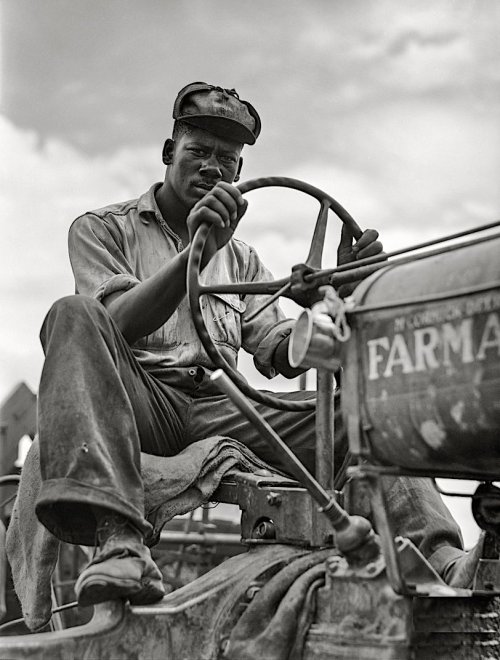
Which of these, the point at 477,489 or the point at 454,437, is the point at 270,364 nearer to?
the point at 477,489

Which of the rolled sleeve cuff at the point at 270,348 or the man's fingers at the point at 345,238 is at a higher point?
the man's fingers at the point at 345,238

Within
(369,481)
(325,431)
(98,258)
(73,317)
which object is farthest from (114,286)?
(369,481)

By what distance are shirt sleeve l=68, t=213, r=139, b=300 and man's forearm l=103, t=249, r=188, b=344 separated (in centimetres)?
7

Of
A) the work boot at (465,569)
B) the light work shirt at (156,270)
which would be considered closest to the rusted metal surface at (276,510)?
the work boot at (465,569)

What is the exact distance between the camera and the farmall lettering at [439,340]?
1748mm

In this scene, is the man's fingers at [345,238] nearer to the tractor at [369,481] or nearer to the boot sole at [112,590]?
the tractor at [369,481]

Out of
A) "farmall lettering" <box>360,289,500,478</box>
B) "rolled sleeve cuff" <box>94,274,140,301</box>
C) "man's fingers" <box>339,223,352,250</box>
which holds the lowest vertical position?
"farmall lettering" <box>360,289,500,478</box>

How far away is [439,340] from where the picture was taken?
5.97 ft

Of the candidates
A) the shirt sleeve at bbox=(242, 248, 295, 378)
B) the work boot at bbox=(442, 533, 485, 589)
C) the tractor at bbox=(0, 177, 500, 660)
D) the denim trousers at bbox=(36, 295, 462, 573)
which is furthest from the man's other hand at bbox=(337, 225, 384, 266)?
the work boot at bbox=(442, 533, 485, 589)

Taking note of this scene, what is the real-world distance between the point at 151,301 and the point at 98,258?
0.39m

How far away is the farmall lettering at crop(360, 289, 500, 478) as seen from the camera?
69.0 inches

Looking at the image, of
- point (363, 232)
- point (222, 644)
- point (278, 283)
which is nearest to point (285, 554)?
point (222, 644)

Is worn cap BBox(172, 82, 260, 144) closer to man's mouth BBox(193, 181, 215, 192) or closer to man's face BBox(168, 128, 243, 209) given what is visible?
man's face BBox(168, 128, 243, 209)

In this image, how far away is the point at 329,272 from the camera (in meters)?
2.34
